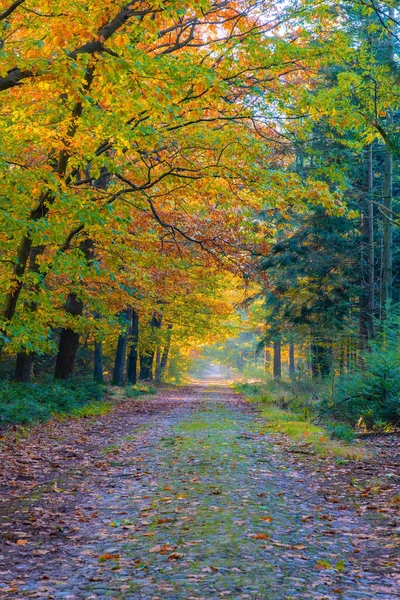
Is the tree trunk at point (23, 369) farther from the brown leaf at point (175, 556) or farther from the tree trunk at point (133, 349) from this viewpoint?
the brown leaf at point (175, 556)

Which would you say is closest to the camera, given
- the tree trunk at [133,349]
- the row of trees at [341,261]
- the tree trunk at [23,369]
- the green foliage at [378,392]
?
the green foliage at [378,392]

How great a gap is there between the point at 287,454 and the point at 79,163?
6.96m

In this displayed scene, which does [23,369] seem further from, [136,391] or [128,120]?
[128,120]

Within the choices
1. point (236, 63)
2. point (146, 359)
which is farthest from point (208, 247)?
point (146, 359)

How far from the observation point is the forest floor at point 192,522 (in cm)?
450

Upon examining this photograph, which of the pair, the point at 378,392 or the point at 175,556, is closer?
the point at 175,556

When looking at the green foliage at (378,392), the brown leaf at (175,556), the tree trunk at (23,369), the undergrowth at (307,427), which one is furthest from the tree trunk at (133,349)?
the brown leaf at (175,556)

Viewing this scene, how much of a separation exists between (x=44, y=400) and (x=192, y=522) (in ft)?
33.6

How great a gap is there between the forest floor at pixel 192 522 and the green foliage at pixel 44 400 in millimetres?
1258

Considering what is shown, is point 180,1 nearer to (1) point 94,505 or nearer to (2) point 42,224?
(2) point 42,224

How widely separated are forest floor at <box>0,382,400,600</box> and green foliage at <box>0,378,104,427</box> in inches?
49.5

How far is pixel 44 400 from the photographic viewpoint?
1545cm

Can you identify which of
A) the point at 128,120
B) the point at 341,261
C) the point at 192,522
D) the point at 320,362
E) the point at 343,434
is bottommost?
the point at 192,522

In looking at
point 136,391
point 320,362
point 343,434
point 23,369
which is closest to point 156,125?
point 343,434
